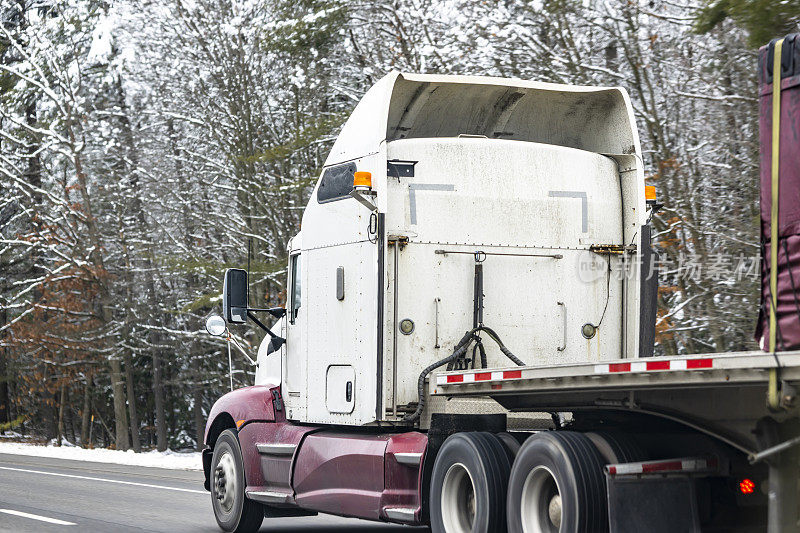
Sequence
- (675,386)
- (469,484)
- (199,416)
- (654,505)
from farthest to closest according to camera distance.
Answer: (199,416), (469,484), (654,505), (675,386)

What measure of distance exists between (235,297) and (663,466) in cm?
507

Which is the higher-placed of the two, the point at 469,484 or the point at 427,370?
the point at 427,370

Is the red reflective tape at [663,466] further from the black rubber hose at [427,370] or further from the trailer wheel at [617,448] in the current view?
the black rubber hose at [427,370]

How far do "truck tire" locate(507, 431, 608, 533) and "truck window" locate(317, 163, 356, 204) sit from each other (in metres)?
3.17

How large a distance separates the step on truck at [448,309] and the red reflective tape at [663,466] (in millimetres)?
497

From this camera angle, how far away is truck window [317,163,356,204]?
9383 millimetres

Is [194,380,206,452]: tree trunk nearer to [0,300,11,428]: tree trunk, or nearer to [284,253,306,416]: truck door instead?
[0,300,11,428]: tree trunk

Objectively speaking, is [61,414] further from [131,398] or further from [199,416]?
[199,416]

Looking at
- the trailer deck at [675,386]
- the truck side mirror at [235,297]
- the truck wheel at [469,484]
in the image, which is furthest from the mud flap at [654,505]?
the truck side mirror at [235,297]

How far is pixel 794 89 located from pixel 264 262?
2031 cm

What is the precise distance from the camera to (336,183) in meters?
9.61

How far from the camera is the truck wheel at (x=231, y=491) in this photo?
10453 millimetres

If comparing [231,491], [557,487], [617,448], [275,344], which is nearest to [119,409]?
[231,491]

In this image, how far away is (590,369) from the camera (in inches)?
241
